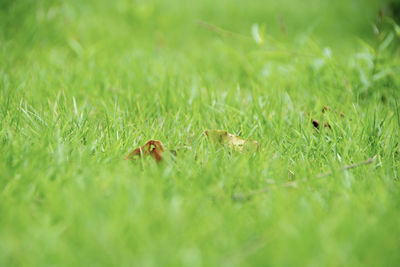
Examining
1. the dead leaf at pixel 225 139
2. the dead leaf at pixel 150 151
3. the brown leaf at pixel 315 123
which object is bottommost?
the brown leaf at pixel 315 123

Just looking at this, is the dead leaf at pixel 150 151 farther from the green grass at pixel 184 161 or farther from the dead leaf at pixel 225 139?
the dead leaf at pixel 225 139

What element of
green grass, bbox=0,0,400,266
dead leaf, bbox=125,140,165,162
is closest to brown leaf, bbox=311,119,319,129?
green grass, bbox=0,0,400,266

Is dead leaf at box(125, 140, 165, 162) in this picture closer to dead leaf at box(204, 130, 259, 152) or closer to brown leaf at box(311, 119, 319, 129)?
dead leaf at box(204, 130, 259, 152)

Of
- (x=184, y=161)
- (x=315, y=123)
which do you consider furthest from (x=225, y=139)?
(x=315, y=123)

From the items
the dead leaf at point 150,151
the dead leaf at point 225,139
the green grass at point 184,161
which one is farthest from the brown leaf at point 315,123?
the dead leaf at point 150,151

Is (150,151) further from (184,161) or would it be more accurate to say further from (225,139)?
(225,139)
